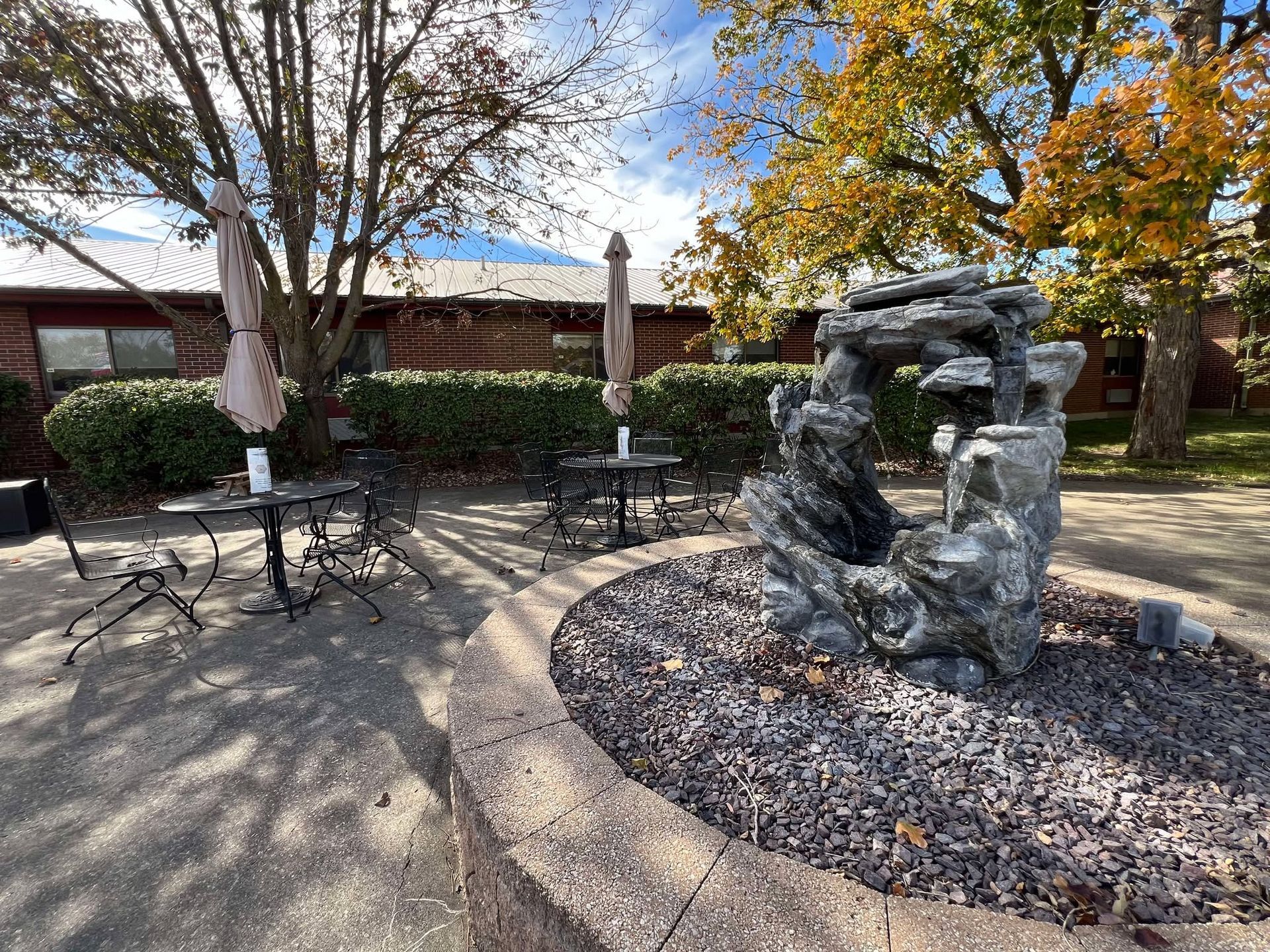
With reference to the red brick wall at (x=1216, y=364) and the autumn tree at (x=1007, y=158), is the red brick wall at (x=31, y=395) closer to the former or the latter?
the autumn tree at (x=1007, y=158)

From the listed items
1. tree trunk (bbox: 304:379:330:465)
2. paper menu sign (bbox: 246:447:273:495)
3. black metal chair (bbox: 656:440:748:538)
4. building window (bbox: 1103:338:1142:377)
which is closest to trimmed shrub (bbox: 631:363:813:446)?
black metal chair (bbox: 656:440:748:538)

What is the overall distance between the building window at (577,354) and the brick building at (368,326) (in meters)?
0.03

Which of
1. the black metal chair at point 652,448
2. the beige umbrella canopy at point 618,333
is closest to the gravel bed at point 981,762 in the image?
the beige umbrella canopy at point 618,333

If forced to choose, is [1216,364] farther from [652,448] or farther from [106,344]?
[106,344]

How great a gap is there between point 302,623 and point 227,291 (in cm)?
278

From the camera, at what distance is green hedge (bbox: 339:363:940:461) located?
30.7 feet

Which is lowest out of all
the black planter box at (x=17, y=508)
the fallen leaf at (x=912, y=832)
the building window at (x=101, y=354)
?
the fallen leaf at (x=912, y=832)

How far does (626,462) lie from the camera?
5.72m

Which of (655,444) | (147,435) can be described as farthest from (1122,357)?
(147,435)

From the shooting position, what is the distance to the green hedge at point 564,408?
9.35 metres

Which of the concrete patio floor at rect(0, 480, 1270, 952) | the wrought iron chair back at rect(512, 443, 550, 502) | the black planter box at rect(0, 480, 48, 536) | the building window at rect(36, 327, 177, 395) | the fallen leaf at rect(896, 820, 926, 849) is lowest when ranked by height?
the concrete patio floor at rect(0, 480, 1270, 952)

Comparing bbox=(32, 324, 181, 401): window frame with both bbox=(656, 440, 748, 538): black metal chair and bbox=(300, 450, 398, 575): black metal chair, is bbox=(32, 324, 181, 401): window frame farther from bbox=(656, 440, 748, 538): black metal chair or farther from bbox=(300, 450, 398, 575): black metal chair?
bbox=(656, 440, 748, 538): black metal chair

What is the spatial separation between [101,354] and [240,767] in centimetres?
1167

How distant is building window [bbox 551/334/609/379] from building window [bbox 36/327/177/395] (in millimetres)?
7389
